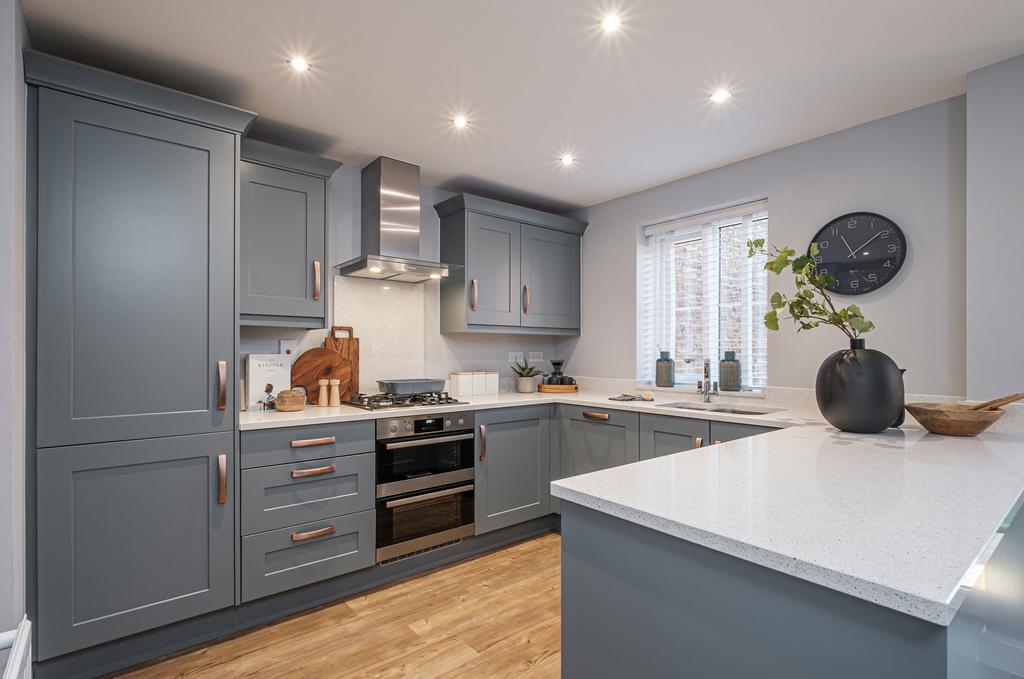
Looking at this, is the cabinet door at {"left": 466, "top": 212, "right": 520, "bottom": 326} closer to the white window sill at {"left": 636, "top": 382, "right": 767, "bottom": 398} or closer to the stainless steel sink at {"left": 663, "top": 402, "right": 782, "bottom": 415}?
the white window sill at {"left": 636, "top": 382, "right": 767, "bottom": 398}

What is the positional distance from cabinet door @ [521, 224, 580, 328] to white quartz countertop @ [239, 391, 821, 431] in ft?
2.27

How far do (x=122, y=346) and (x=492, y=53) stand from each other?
187 cm

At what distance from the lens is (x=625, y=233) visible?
389cm

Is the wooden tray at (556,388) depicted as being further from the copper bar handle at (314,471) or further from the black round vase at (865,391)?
the black round vase at (865,391)

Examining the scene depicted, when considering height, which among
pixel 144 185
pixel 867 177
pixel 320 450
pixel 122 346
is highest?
pixel 867 177

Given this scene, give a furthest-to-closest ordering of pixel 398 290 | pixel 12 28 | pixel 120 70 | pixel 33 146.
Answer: pixel 398 290
pixel 120 70
pixel 33 146
pixel 12 28

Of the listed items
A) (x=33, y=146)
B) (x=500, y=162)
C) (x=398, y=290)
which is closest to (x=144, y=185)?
(x=33, y=146)

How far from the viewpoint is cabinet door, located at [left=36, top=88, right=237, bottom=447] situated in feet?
6.18

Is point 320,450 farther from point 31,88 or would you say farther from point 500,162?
point 500,162

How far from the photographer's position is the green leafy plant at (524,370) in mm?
4035

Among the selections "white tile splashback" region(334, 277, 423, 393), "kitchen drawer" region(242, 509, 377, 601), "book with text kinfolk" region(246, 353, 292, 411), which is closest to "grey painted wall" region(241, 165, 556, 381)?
"white tile splashback" region(334, 277, 423, 393)

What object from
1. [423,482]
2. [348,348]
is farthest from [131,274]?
[423,482]

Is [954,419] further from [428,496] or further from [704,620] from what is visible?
[428,496]

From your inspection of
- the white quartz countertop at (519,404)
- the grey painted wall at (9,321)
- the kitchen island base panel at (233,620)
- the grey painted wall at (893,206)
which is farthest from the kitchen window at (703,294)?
the grey painted wall at (9,321)
